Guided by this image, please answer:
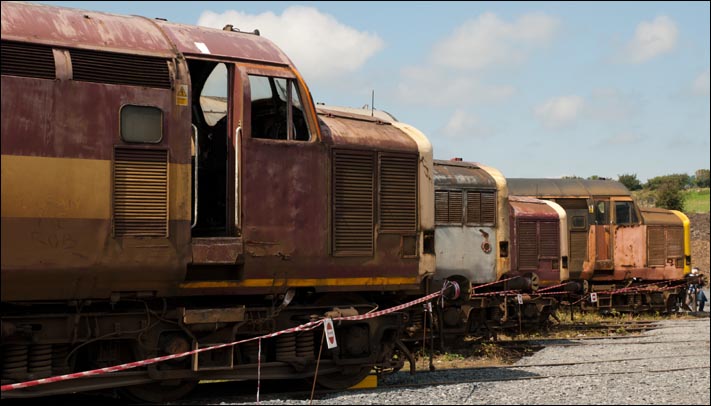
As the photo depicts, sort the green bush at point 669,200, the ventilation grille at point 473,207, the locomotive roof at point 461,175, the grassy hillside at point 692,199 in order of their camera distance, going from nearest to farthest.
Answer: the ventilation grille at point 473,207
the locomotive roof at point 461,175
the green bush at point 669,200
the grassy hillside at point 692,199

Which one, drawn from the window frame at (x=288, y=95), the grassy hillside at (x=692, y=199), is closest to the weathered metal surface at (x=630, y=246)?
the window frame at (x=288, y=95)

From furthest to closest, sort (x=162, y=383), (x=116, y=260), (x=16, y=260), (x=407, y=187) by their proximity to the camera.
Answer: (x=407, y=187) → (x=162, y=383) → (x=116, y=260) → (x=16, y=260)

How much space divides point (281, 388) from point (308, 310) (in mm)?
1195

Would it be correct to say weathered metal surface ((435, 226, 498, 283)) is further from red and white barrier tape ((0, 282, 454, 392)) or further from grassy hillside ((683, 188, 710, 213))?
grassy hillside ((683, 188, 710, 213))

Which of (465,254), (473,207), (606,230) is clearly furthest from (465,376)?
(606,230)

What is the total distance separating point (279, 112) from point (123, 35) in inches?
76.2

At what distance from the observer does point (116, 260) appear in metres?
8.48

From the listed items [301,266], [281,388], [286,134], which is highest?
[286,134]

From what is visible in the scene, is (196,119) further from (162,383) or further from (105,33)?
(162,383)

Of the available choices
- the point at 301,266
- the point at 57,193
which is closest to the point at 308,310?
the point at 301,266

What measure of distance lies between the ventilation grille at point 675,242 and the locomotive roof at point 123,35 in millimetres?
19203

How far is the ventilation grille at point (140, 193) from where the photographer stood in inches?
336

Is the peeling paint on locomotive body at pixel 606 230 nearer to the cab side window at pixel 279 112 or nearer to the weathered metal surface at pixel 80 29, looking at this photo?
the cab side window at pixel 279 112

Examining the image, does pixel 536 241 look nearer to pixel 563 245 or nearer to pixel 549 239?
pixel 549 239
